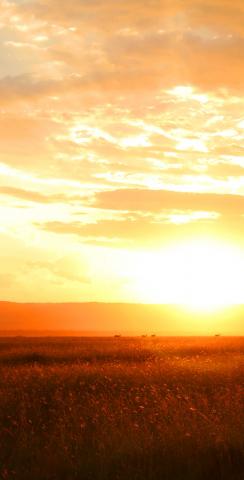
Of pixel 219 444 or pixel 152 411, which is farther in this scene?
pixel 152 411

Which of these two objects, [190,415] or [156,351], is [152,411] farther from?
[156,351]

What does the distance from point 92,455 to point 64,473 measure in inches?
23.1

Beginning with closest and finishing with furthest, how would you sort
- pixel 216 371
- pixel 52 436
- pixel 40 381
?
pixel 52 436 < pixel 40 381 < pixel 216 371

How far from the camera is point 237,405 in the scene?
38.5 feet

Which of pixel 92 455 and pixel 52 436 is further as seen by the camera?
pixel 52 436

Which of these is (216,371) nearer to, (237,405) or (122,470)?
(237,405)

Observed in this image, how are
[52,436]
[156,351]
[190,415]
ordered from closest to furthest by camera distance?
[52,436] < [190,415] < [156,351]

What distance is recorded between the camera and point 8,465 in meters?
9.32

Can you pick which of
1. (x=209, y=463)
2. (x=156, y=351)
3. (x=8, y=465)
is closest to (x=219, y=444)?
(x=209, y=463)

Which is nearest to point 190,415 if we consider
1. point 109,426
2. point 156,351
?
point 109,426

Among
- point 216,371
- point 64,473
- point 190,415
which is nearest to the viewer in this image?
point 64,473

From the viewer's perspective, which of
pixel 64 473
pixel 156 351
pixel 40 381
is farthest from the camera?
pixel 156 351

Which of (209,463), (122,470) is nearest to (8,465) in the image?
(122,470)

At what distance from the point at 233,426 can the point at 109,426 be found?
6.35 feet
